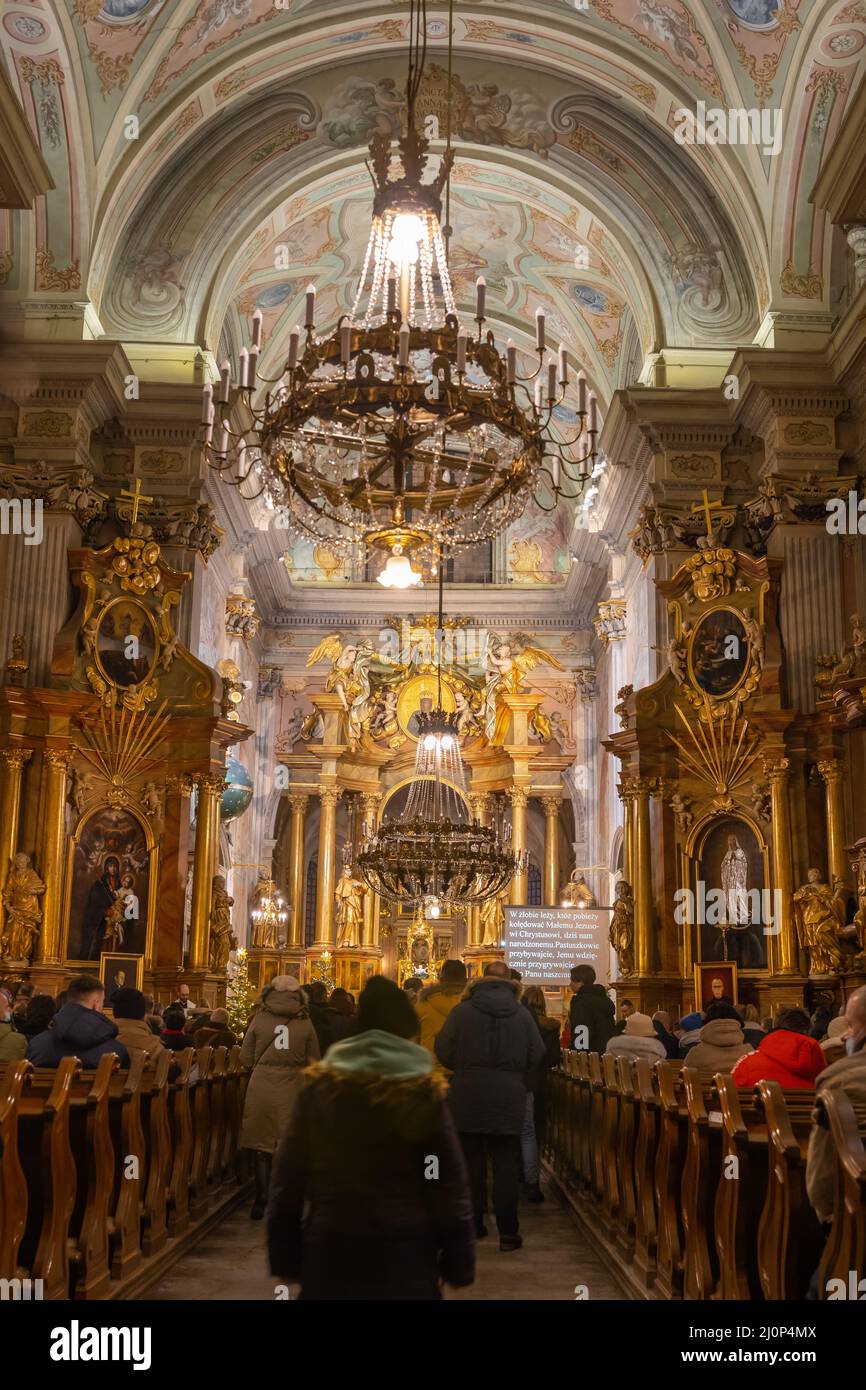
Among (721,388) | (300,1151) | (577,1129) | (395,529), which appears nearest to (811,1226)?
(300,1151)

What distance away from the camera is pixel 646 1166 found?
6.81 meters

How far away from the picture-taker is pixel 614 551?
2228 centimetres

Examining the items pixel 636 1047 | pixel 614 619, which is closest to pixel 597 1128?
pixel 636 1047

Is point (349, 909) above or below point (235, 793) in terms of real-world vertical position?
below

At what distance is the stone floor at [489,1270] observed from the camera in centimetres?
648

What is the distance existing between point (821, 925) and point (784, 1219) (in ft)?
32.0

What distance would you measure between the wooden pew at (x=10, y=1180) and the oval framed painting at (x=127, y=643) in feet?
35.7

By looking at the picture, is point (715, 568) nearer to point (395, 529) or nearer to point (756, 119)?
point (756, 119)

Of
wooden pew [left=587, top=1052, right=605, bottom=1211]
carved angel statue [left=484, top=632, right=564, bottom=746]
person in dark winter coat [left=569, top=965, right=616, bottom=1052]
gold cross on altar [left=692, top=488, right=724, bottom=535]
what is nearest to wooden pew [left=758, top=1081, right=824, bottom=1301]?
wooden pew [left=587, top=1052, right=605, bottom=1211]

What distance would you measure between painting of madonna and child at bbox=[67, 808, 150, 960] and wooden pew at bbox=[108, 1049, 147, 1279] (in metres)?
9.03

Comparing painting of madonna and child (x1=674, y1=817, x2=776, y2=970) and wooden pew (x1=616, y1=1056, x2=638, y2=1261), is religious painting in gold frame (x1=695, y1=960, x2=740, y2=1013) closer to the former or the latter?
painting of madonna and child (x1=674, y1=817, x2=776, y2=970)

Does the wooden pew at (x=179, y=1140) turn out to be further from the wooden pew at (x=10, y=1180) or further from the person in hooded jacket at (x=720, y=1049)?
the person in hooded jacket at (x=720, y=1049)

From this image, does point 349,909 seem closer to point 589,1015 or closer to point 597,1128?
point 589,1015

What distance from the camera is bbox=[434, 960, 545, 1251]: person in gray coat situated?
7344 millimetres
